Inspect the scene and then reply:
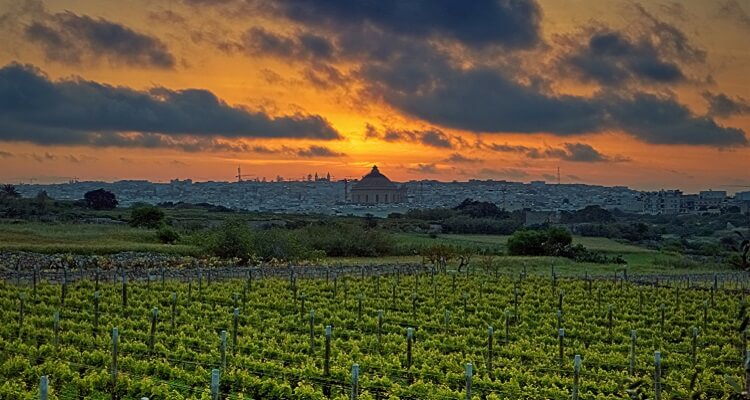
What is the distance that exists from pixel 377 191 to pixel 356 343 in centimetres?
15912

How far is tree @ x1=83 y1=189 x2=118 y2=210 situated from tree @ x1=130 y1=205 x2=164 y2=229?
30142 mm

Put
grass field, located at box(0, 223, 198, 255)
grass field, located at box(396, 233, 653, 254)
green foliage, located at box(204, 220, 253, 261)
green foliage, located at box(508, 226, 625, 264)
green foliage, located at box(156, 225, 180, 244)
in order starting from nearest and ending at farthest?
grass field, located at box(0, 223, 198, 255) < green foliage, located at box(204, 220, 253, 261) < green foliage, located at box(156, 225, 180, 244) < green foliage, located at box(508, 226, 625, 264) < grass field, located at box(396, 233, 653, 254)

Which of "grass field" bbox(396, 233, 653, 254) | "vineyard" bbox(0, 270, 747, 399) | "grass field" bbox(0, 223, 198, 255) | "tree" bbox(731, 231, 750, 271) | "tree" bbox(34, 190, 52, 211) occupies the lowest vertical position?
"grass field" bbox(396, 233, 653, 254)

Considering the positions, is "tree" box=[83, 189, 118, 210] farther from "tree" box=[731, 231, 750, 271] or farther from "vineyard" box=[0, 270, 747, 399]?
"tree" box=[731, 231, 750, 271]

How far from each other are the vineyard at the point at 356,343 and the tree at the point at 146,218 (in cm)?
3648

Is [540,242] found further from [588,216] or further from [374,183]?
[374,183]

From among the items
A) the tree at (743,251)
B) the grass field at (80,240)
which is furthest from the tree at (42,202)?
the tree at (743,251)

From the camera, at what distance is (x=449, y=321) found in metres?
20.8

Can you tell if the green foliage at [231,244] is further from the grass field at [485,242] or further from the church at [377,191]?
the church at [377,191]

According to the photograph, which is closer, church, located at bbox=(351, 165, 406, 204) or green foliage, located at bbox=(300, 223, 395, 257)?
green foliage, located at bbox=(300, 223, 395, 257)

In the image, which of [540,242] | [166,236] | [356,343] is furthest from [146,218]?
[356,343]

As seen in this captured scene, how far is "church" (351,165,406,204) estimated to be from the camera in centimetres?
17312

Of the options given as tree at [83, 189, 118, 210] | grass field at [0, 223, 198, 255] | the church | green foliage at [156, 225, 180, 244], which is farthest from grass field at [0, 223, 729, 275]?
the church

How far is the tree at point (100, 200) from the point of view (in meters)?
95.1
